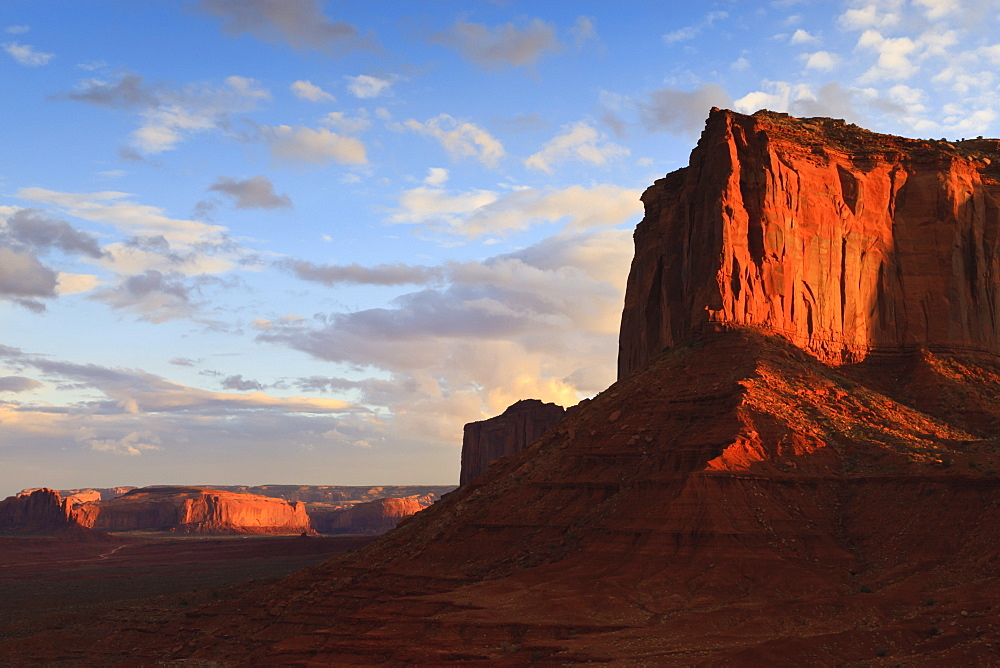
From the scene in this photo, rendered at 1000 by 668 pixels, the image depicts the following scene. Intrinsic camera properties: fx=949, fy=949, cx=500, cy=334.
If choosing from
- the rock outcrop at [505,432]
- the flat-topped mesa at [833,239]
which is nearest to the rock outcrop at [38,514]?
the rock outcrop at [505,432]

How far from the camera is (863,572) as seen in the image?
41.9m

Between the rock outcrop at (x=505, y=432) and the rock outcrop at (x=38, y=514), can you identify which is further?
the rock outcrop at (x=38, y=514)

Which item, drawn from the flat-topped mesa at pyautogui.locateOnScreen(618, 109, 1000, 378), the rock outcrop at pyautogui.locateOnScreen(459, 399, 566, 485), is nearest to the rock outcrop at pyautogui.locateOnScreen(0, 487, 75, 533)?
the rock outcrop at pyautogui.locateOnScreen(459, 399, 566, 485)

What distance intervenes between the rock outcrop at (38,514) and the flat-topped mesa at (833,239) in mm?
160776

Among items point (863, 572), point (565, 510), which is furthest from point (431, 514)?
point (863, 572)

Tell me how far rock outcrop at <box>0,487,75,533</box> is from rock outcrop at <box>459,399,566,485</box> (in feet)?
306

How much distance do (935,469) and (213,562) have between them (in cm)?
10684

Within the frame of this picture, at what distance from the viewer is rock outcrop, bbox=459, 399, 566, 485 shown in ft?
434

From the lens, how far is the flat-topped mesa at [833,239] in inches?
2468

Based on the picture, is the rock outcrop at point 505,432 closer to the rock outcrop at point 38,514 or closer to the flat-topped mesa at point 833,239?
the flat-topped mesa at point 833,239

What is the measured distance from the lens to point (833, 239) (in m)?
67.0

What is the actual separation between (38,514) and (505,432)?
11423 cm

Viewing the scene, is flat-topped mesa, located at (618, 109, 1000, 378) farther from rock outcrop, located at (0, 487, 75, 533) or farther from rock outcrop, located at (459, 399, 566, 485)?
rock outcrop, located at (0, 487, 75, 533)

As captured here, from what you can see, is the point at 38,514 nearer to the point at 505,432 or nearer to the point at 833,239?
the point at 505,432
